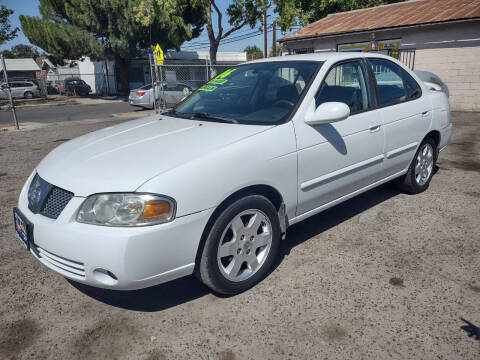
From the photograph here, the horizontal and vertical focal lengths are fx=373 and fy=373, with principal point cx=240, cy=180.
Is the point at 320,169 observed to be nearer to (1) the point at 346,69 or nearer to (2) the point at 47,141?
(1) the point at 346,69

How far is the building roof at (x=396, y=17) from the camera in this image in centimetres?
1273

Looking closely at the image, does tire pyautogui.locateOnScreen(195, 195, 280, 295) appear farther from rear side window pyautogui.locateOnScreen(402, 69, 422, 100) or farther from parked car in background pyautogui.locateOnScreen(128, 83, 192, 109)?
parked car in background pyautogui.locateOnScreen(128, 83, 192, 109)

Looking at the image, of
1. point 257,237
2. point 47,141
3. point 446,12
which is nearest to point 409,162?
point 257,237

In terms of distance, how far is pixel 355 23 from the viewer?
16.1 metres

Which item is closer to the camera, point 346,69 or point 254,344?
point 254,344

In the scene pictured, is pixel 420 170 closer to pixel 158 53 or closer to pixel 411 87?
pixel 411 87

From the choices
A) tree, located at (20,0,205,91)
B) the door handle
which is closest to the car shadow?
the door handle

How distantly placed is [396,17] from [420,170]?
12671 millimetres

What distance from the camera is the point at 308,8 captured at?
21.8 meters

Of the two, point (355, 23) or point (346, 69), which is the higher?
point (355, 23)

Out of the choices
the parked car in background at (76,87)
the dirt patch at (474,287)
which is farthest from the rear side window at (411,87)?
the parked car in background at (76,87)

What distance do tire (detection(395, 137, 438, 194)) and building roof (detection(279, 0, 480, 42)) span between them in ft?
32.4

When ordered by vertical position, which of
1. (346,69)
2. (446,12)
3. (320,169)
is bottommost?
(320,169)

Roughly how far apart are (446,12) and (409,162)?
11848 mm
